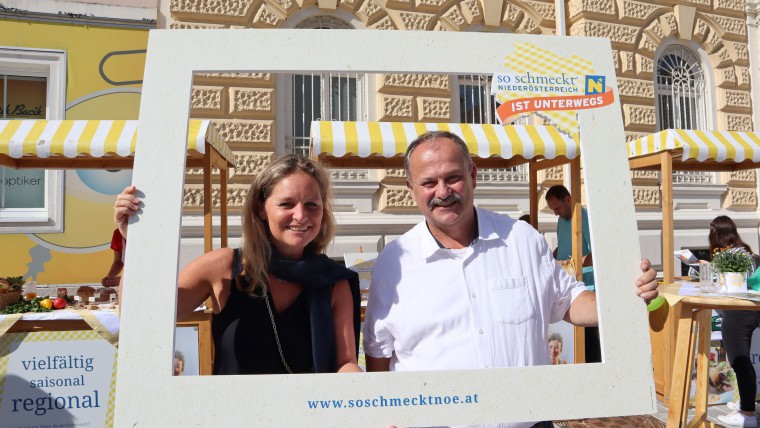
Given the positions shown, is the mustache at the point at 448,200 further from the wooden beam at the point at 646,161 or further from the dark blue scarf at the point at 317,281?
the wooden beam at the point at 646,161

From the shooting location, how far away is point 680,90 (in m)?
9.02

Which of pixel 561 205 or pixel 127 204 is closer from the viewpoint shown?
pixel 127 204

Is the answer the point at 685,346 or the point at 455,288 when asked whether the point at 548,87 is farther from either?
the point at 685,346

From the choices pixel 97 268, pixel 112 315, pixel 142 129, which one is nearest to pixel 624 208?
pixel 142 129

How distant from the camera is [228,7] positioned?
6.85 m

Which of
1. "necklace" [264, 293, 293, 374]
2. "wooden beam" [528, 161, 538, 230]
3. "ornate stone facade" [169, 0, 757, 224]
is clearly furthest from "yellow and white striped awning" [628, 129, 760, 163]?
"necklace" [264, 293, 293, 374]

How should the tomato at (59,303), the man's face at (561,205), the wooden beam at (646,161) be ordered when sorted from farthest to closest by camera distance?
the man's face at (561,205), the wooden beam at (646,161), the tomato at (59,303)

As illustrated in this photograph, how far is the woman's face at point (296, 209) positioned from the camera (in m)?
1.31

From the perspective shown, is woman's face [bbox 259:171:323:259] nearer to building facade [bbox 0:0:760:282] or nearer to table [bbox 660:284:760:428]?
table [bbox 660:284:760:428]

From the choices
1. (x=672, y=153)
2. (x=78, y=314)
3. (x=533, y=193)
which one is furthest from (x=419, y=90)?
(x=78, y=314)

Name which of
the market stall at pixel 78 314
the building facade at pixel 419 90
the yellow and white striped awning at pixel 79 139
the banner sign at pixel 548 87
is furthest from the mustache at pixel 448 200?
the building facade at pixel 419 90

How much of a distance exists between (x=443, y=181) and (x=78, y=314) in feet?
10.3

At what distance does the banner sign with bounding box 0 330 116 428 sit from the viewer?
3275 mm

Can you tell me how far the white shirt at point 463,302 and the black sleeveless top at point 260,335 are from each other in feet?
0.50
